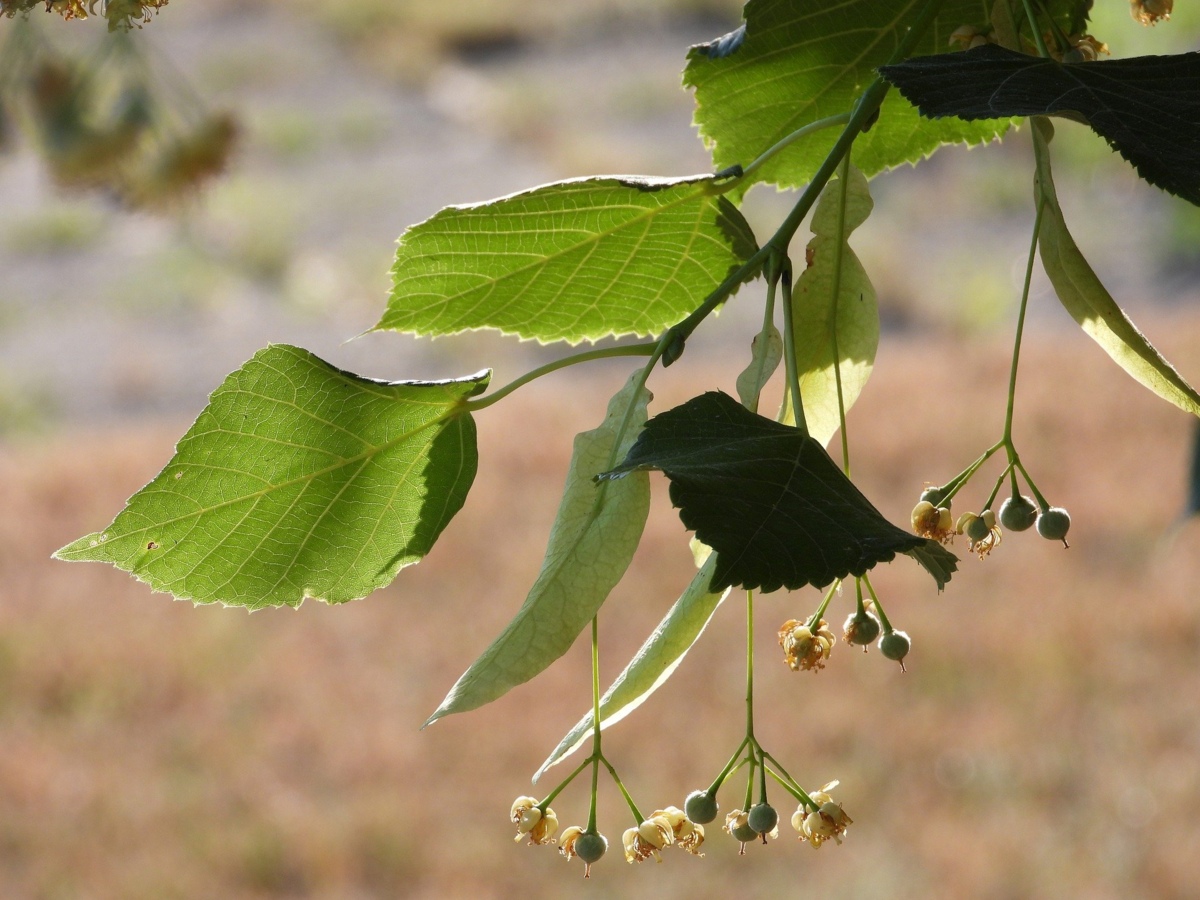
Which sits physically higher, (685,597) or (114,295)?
(114,295)

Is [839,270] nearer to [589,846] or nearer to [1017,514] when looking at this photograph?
[1017,514]

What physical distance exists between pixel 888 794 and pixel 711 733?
484mm

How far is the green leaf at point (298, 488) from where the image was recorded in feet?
1.78

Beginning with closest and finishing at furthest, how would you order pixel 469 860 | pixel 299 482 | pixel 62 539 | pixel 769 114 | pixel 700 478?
pixel 700 478
pixel 299 482
pixel 769 114
pixel 469 860
pixel 62 539

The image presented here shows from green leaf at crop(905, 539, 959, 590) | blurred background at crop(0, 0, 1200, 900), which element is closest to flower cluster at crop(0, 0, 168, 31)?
green leaf at crop(905, 539, 959, 590)

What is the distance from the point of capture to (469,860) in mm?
2822

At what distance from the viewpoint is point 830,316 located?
22.6 inches

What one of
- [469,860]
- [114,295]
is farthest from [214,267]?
[469,860]

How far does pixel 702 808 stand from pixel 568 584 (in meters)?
0.13

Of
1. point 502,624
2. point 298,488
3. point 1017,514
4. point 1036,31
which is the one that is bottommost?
point 298,488

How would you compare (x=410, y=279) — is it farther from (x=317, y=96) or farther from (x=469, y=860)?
(x=317, y=96)

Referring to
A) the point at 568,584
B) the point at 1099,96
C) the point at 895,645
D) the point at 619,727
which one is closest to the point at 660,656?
the point at 568,584

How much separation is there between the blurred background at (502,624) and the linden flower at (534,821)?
882 mm

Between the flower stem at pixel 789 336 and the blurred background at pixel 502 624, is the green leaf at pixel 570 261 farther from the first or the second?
the blurred background at pixel 502 624
